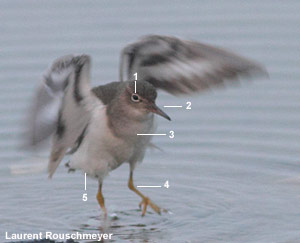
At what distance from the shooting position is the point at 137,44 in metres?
11.6

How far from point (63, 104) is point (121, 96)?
2.62ft

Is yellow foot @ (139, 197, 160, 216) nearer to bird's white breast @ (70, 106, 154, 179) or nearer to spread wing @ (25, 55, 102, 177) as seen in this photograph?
bird's white breast @ (70, 106, 154, 179)

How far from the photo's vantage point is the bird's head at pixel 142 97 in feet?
38.6

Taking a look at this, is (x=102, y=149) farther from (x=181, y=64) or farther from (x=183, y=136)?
(x=183, y=136)

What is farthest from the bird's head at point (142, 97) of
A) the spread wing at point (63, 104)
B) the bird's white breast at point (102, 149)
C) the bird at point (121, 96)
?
the spread wing at point (63, 104)

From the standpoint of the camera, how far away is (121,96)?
38.9ft

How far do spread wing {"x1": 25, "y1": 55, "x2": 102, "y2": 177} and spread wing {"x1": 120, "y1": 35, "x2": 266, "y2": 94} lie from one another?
68 cm

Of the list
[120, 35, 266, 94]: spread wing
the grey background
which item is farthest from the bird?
the grey background

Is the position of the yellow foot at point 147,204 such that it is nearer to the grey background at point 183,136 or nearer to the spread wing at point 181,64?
the grey background at point 183,136

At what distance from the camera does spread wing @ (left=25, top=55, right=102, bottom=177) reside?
10992 mm

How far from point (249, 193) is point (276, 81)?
321 centimetres

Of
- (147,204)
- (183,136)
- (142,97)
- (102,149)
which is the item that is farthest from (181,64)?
(183,136)

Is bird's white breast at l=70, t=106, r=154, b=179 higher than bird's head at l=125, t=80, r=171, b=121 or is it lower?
lower

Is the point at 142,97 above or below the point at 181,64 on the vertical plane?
below
